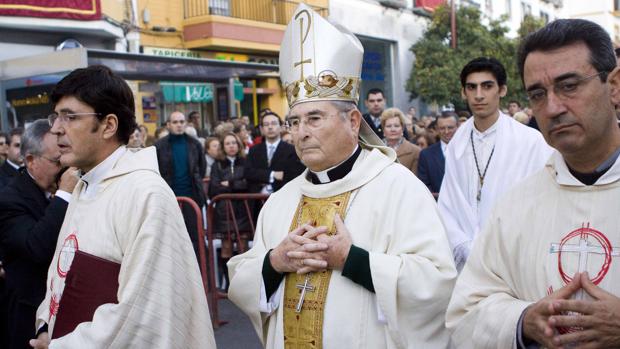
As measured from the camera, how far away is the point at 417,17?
2906cm

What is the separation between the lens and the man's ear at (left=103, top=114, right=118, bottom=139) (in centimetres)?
324

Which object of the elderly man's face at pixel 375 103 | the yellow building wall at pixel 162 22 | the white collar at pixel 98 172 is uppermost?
the yellow building wall at pixel 162 22

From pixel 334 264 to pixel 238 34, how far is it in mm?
17966

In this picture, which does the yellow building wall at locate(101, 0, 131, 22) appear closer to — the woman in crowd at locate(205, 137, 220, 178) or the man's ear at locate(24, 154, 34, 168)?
the woman in crowd at locate(205, 137, 220, 178)

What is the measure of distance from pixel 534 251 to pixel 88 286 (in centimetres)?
187

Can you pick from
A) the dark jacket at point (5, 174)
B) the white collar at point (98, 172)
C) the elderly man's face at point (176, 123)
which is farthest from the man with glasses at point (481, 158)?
the elderly man's face at point (176, 123)

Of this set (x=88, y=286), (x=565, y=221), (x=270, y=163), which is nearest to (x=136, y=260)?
(x=88, y=286)

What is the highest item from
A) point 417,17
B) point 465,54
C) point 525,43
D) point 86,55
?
point 417,17

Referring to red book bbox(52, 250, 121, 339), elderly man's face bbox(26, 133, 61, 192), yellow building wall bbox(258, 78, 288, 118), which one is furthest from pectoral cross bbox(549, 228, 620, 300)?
yellow building wall bbox(258, 78, 288, 118)

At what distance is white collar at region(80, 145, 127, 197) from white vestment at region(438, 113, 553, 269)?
2.18 meters

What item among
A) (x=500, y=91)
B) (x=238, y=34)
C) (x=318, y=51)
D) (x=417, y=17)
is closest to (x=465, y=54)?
(x=417, y=17)

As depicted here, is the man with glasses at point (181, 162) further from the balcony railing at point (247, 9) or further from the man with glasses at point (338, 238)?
the balcony railing at point (247, 9)

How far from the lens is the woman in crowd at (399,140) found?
290 inches

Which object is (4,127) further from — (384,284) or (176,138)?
(384,284)
